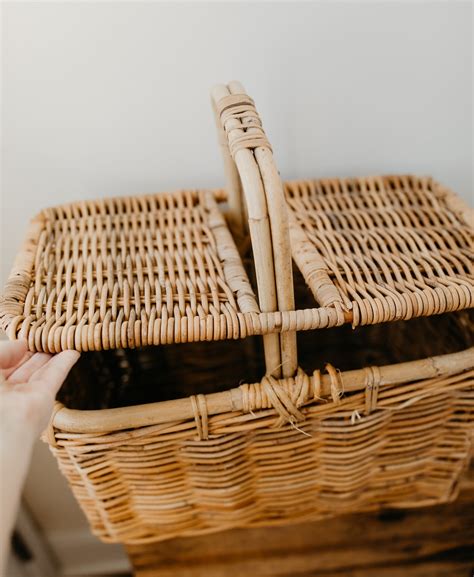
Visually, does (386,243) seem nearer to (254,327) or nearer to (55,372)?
(254,327)

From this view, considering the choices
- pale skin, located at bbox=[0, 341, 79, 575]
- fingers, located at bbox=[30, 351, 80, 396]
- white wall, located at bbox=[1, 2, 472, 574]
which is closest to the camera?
pale skin, located at bbox=[0, 341, 79, 575]

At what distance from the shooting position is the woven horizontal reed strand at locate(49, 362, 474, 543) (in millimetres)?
591

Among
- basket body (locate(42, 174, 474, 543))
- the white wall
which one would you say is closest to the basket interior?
basket body (locate(42, 174, 474, 543))

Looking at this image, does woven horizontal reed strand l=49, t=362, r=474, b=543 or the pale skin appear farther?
woven horizontal reed strand l=49, t=362, r=474, b=543

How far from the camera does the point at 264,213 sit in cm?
50

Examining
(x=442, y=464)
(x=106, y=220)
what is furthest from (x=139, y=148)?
(x=442, y=464)

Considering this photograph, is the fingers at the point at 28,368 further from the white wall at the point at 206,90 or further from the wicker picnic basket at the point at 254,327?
the white wall at the point at 206,90

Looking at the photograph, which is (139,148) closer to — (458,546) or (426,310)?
(426,310)

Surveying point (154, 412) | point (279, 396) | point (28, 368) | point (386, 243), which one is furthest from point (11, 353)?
point (386, 243)

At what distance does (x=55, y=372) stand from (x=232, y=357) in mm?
482

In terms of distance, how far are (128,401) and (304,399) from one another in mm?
432

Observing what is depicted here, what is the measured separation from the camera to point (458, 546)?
0.90m

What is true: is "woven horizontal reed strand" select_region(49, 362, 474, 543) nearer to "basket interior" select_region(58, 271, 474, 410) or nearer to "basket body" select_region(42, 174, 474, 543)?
"basket body" select_region(42, 174, 474, 543)

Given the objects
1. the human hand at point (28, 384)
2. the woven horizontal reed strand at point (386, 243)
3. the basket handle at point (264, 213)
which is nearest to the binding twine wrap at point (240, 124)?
the basket handle at point (264, 213)
